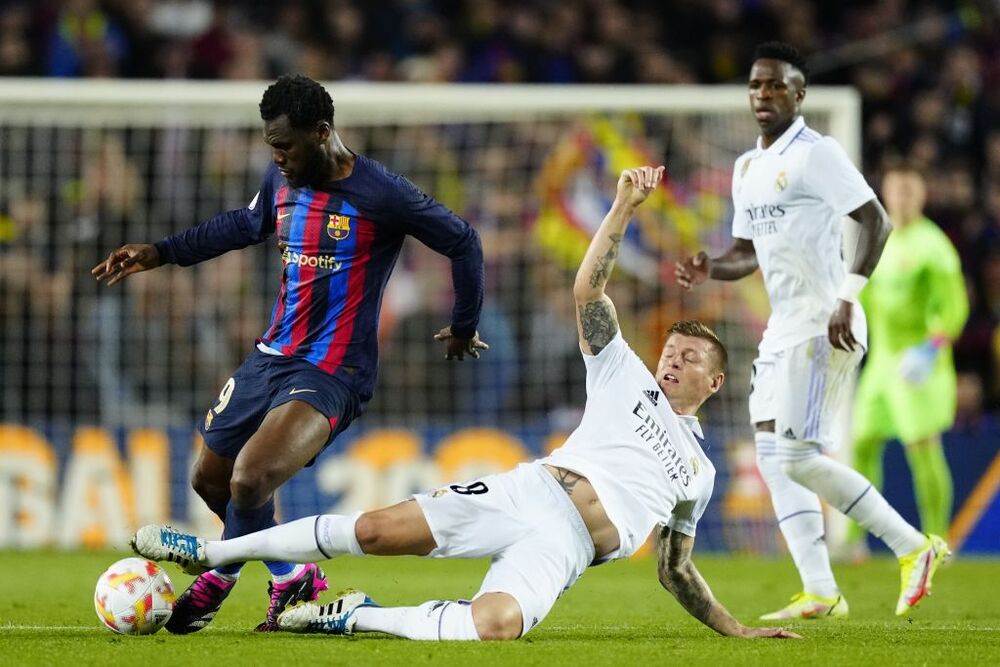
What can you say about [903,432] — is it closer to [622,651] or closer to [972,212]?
[972,212]

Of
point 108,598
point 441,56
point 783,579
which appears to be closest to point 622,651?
point 108,598

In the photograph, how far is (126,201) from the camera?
12281 mm

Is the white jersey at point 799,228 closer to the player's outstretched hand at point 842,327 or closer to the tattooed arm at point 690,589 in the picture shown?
the player's outstretched hand at point 842,327

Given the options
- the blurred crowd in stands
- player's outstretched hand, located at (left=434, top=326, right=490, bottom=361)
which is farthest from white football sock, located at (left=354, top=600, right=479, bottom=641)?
the blurred crowd in stands

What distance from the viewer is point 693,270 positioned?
7.12 meters

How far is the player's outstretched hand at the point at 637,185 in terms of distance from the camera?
5594 millimetres

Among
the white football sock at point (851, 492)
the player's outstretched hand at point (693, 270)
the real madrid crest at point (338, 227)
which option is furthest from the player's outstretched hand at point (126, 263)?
the white football sock at point (851, 492)

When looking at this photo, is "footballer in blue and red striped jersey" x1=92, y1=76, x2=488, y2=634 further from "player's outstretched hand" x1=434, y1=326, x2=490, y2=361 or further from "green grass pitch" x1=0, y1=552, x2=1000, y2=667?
"green grass pitch" x1=0, y1=552, x2=1000, y2=667

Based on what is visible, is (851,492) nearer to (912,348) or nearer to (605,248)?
(605,248)

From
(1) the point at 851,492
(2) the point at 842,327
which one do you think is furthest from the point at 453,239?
(1) the point at 851,492

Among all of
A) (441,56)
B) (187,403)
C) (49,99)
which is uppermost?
(441,56)

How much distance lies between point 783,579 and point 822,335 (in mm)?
2815

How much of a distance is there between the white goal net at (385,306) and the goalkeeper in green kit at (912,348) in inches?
43.5

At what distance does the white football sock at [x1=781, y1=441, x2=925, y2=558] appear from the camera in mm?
7141
